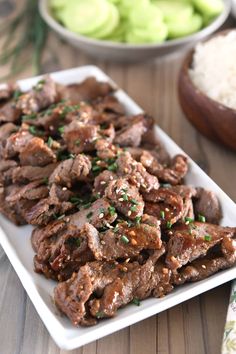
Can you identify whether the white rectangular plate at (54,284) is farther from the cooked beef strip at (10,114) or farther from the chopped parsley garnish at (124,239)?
the cooked beef strip at (10,114)

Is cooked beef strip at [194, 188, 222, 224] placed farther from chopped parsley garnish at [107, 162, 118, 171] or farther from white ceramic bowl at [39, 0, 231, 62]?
white ceramic bowl at [39, 0, 231, 62]

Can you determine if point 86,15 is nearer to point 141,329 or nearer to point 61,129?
point 61,129

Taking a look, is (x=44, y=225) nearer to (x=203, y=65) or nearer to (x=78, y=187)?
(x=78, y=187)

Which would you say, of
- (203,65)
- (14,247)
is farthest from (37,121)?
(203,65)

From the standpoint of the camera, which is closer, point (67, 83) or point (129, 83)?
point (67, 83)

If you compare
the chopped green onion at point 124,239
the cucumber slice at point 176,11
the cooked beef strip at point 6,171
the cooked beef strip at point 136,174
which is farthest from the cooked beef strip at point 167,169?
the cucumber slice at point 176,11

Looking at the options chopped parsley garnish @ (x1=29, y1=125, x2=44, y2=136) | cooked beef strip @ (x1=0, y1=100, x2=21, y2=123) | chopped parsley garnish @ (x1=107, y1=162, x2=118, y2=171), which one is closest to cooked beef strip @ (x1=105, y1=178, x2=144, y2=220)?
chopped parsley garnish @ (x1=107, y1=162, x2=118, y2=171)
